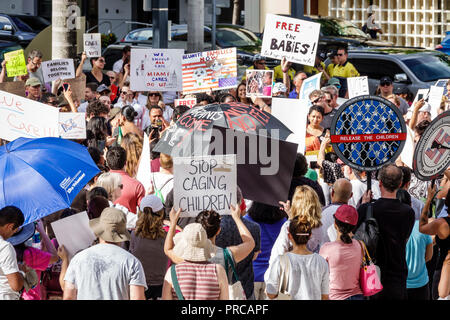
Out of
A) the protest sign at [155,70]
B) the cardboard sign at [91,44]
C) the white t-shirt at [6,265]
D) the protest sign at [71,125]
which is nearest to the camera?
the white t-shirt at [6,265]

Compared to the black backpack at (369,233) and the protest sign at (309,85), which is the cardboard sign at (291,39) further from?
the black backpack at (369,233)

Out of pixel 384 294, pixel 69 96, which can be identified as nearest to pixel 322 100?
pixel 69 96

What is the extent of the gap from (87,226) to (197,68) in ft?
21.8

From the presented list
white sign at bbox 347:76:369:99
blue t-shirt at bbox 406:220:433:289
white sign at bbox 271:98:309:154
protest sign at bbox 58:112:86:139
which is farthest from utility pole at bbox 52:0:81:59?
blue t-shirt at bbox 406:220:433:289

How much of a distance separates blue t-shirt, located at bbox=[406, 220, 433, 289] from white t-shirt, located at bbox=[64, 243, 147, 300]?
2.31 meters

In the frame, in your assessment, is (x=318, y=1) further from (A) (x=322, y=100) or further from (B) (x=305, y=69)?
(A) (x=322, y=100)

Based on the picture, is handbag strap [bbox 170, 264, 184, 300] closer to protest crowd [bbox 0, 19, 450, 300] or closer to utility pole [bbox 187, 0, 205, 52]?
protest crowd [bbox 0, 19, 450, 300]

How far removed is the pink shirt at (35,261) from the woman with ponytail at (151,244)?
0.66 metres

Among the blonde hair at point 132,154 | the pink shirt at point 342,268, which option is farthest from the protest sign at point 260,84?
the pink shirt at point 342,268

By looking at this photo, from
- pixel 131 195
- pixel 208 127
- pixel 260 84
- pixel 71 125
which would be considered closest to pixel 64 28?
pixel 260 84

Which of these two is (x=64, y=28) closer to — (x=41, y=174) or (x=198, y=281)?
(x=41, y=174)

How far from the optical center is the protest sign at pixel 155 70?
12.2 meters

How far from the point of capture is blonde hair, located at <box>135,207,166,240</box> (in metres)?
6.22
